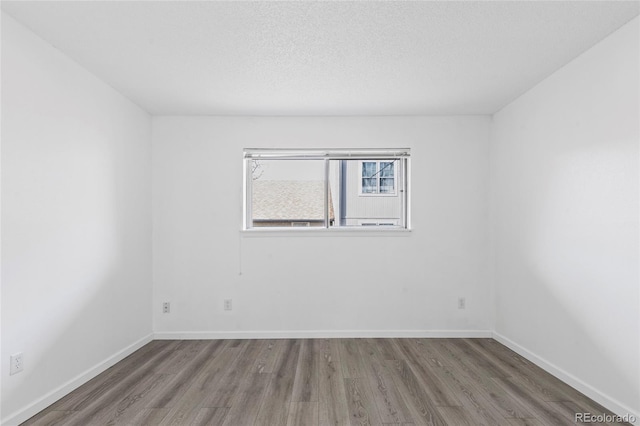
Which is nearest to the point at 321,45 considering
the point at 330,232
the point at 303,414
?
the point at 330,232

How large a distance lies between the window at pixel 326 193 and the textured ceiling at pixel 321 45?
0.83m

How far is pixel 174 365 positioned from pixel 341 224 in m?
2.15

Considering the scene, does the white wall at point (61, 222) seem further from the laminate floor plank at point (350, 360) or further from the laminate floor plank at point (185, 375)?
the laminate floor plank at point (350, 360)

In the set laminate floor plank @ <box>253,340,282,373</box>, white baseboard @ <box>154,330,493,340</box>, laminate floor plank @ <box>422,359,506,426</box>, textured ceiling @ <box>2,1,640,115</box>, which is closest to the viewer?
textured ceiling @ <box>2,1,640,115</box>

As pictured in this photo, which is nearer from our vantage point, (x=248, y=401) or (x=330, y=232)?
(x=248, y=401)

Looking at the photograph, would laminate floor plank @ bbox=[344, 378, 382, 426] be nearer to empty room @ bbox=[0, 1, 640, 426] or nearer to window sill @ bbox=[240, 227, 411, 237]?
empty room @ bbox=[0, 1, 640, 426]

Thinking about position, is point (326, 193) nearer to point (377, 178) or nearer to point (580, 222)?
point (377, 178)

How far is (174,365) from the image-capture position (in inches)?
120

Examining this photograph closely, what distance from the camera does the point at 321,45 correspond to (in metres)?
2.31

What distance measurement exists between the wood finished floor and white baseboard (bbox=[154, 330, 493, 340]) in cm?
26

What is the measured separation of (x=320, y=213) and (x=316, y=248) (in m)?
0.42

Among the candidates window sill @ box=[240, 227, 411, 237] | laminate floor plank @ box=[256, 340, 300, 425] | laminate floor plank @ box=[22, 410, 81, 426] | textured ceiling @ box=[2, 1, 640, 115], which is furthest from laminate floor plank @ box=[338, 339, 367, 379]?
textured ceiling @ box=[2, 1, 640, 115]

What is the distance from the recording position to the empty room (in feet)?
6.92

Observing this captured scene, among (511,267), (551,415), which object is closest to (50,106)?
(551,415)
